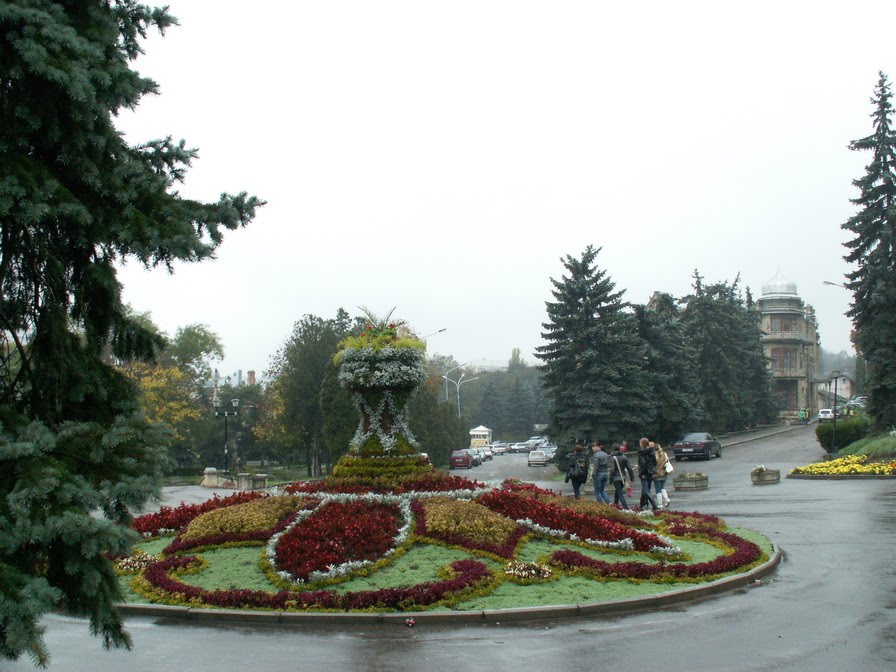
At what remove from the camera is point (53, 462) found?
18.1 feet

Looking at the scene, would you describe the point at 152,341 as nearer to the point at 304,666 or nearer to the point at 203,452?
the point at 304,666

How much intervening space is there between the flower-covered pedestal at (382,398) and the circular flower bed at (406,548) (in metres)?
0.44

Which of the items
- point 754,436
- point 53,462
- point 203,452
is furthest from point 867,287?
point 203,452

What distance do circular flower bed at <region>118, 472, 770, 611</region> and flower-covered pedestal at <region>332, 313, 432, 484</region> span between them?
1.43 ft

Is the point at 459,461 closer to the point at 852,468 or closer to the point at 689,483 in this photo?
the point at 689,483

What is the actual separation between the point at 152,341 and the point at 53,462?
2188 mm

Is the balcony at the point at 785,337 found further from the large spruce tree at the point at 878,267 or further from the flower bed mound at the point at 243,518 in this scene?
the flower bed mound at the point at 243,518

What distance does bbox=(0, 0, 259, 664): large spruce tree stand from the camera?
17.3ft

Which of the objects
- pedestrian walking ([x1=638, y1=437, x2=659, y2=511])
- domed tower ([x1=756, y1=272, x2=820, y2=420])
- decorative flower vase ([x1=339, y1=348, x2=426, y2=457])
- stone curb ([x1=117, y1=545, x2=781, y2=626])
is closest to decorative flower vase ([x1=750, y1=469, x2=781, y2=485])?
pedestrian walking ([x1=638, y1=437, x2=659, y2=511])

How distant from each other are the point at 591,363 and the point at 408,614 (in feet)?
102

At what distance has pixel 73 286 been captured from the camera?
6934 mm

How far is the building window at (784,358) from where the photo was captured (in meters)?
85.9

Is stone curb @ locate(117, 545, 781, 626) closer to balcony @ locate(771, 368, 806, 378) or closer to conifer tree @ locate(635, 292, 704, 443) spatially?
conifer tree @ locate(635, 292, 704, 443)

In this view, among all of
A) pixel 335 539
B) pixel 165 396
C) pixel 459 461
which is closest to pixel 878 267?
pixel 459 461
